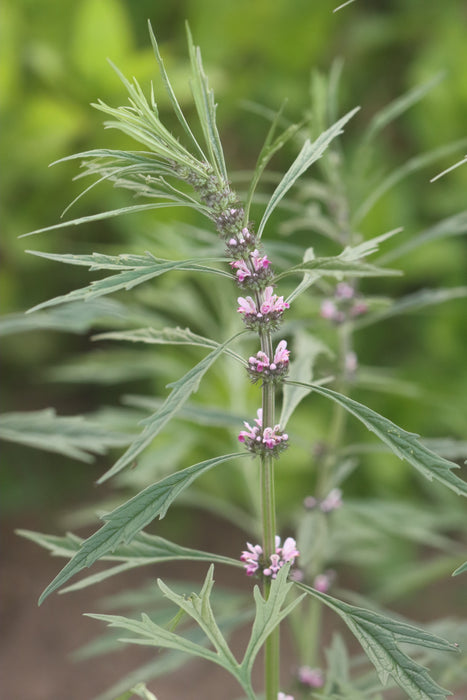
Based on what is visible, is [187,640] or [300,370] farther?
[300,370]

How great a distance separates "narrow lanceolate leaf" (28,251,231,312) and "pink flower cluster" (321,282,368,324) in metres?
A: 0.31

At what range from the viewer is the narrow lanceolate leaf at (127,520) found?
38cm

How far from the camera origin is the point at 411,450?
1.29ft

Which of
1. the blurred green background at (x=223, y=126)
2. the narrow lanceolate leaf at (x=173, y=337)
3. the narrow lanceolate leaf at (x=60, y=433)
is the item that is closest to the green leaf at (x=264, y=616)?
the narrow lanceolate leaf at (x=173, y=337)

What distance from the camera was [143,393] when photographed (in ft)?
5.21

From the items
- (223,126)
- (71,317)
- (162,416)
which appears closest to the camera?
(162,416)

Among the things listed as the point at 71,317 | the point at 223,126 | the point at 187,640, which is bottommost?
the point at 187,640

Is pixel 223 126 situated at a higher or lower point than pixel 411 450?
higher

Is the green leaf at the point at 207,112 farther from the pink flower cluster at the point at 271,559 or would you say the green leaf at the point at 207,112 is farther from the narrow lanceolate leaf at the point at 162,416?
the pink flower cluster at the point at 271,559

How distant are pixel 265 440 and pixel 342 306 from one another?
291mm

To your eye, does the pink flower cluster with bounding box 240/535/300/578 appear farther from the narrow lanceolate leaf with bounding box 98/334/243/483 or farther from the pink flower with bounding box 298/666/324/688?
the pink flower with bounding box 298/666/324/688

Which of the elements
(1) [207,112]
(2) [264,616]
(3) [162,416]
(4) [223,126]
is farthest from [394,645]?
(4) [223,126]

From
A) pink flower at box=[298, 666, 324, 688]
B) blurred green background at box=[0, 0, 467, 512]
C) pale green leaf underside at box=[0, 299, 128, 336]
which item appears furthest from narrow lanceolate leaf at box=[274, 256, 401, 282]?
blurred green background at box=[0, 0, 467, 512]

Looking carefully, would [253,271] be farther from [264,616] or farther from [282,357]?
[264,616]
